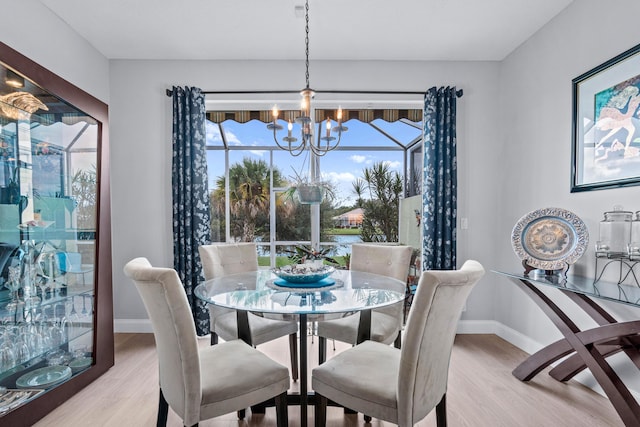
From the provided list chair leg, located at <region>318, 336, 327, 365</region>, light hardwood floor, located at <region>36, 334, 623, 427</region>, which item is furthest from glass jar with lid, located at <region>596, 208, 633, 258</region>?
chair leg, located at <region>318, 336, 327, 365</region>

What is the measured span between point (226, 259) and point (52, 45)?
2126mm

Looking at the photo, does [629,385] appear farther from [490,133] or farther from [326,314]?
[490,133]

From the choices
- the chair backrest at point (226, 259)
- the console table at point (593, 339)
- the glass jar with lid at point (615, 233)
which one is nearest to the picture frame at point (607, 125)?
the glass jar with lid at point (615, 233)

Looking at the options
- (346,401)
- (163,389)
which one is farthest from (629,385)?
(163,389)

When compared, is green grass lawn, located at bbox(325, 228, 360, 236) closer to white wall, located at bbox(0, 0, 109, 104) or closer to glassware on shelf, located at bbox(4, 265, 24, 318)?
white wall, located at bbox(0, 0, 109, 104)

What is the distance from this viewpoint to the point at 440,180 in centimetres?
→ 327

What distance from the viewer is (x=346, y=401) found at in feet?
4.79

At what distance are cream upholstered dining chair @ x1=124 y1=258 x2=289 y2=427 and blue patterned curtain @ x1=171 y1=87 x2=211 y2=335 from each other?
5.67ft

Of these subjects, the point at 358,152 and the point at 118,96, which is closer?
the point at 118,96

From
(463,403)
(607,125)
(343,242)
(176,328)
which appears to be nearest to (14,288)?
(176,328)

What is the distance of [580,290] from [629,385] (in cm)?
83

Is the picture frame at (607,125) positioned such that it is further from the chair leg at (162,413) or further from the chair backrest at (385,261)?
the chair leg at (162,413)

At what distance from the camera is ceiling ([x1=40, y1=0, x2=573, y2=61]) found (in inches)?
98.6

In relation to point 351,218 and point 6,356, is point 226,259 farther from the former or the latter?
point 351,218
